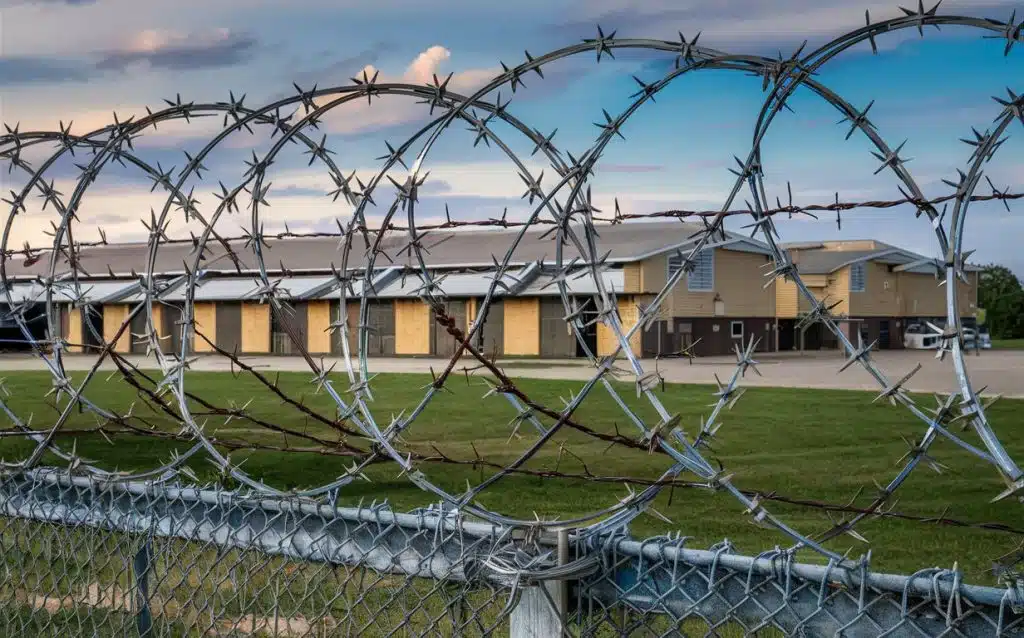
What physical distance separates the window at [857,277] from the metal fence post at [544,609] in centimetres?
4011

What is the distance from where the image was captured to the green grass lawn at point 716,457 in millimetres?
8266

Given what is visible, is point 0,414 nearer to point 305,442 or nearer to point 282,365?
point 305,442

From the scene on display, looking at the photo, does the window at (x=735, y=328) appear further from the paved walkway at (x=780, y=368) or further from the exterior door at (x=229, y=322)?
the exterior door at (x=229, y=322)

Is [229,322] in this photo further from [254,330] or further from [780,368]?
[780,368]

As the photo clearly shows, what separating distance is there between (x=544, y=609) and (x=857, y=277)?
41.5 m

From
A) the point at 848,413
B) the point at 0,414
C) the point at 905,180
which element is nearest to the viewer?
the point at 905,180

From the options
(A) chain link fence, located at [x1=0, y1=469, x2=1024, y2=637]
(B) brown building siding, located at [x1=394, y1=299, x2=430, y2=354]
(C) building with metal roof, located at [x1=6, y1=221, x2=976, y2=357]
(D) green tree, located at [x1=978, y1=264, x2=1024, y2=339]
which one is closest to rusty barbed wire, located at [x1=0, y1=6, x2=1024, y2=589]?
(A) chain link fence, located at [x1=0, y1=469, x2=1024, y2=637]

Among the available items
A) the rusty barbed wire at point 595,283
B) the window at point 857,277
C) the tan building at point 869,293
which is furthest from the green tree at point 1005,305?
the rusty barbed wire at point 595,283

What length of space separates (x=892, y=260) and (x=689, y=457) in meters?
42.4

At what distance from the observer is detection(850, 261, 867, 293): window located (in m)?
40.9

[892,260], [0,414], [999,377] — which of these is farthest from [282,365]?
[892,260]

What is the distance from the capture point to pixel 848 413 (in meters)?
17.8

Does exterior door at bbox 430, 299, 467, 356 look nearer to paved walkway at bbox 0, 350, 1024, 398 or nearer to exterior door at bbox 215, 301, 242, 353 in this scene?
paved walkway at bbox 0, 350, 1024, 398

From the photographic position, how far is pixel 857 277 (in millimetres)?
41594
